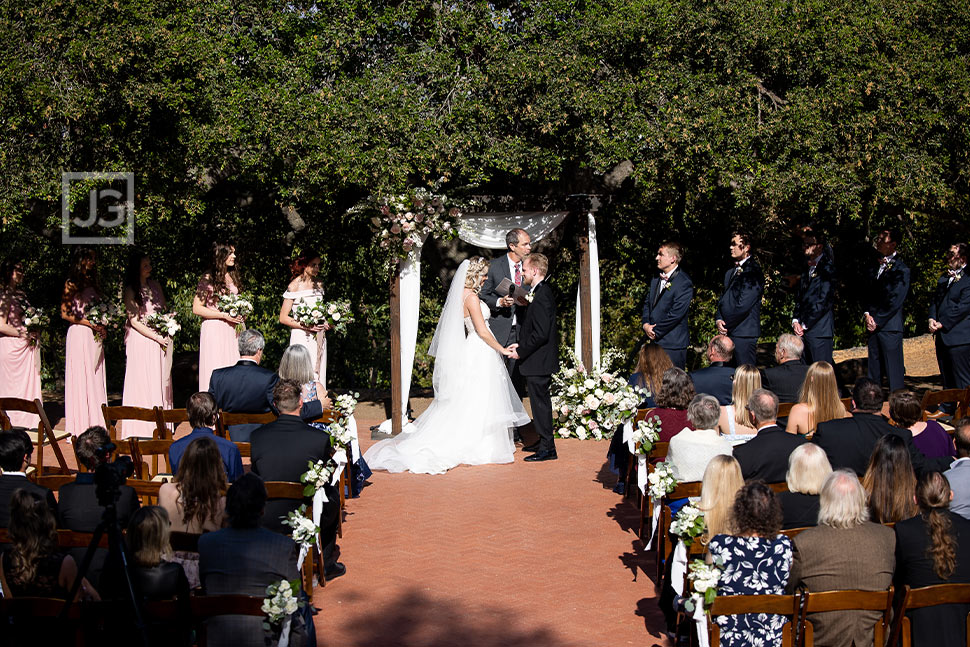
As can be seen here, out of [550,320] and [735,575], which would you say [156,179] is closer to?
[550,320]

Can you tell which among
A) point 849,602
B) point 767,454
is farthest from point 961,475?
point 849,602

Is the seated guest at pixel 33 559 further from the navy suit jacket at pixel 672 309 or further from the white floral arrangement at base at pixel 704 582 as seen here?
the navy suit jacket at pixel 672 309

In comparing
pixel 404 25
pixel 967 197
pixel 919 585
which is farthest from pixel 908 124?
pixel 919 585

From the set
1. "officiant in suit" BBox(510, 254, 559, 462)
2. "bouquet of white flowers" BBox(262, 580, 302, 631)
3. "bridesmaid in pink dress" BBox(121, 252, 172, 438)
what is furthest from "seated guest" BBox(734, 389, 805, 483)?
"bridesmaid in pink dress" BBox(121, 252, 172, 438)

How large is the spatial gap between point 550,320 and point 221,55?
498 centimetres

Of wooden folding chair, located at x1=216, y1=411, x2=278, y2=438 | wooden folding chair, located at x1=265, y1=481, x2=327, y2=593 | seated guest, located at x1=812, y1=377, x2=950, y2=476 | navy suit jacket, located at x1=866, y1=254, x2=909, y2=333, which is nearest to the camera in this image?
wooden folding chair, located at x1=265, y1=481, x2=327, y2=593

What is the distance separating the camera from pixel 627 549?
715 cm

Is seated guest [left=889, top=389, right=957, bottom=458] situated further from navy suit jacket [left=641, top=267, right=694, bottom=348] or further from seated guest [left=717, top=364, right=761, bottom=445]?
navy suit jacket [left=641, top=267, right=694, bottom=348]

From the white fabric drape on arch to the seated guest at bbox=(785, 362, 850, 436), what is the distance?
523 centimetres

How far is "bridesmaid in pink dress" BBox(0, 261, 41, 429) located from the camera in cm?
1098

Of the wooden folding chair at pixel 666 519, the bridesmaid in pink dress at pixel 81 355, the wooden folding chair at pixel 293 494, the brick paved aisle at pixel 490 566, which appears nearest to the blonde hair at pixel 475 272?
the brick paved aisle at pixel 490 566

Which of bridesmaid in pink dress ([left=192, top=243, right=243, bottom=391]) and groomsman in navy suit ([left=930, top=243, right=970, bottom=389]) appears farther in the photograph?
bridesmaid in pink dress ([left=192, top=243, right=243, bottom=391])

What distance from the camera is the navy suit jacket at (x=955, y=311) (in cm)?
1030

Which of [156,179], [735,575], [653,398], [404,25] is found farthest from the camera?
[404,25]
